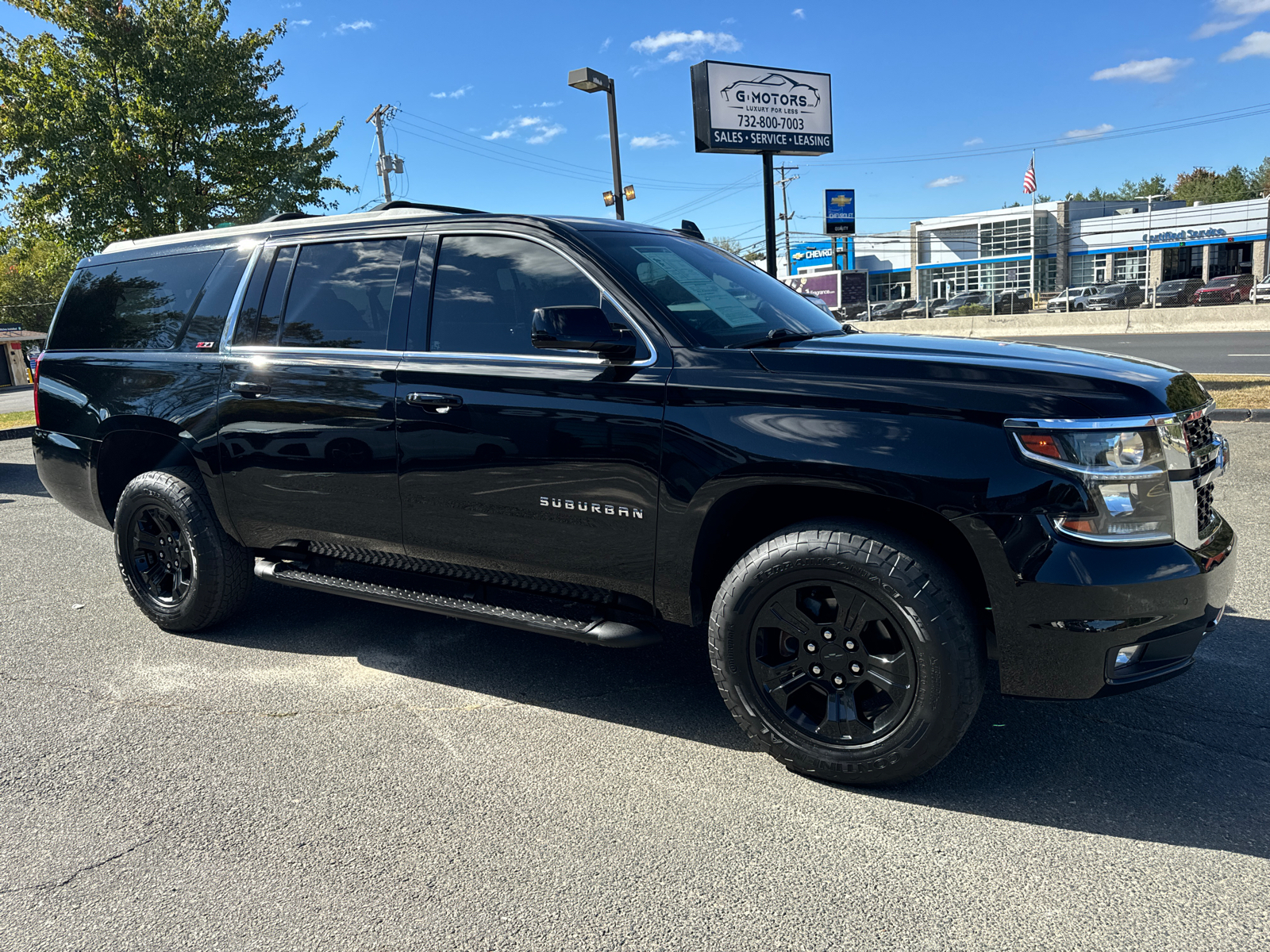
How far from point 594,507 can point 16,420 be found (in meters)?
18.1

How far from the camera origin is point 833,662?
9.79 ft

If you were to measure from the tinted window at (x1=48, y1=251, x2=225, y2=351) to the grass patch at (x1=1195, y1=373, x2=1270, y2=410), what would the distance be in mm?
→ 9020

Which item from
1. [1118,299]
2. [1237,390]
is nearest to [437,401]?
[1237,390]

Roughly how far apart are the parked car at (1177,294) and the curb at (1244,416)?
42.6 meters

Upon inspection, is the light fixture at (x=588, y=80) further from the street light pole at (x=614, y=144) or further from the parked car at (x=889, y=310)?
the parked car at (x=889, y=310)

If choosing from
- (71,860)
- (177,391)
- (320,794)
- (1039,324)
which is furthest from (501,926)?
(1039,324)

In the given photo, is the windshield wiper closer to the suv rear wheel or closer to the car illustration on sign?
the suv rear wheel

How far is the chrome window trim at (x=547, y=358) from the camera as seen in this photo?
3309 millimetres

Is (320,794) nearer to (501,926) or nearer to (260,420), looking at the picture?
(501,926)

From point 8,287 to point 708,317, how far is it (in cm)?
7087

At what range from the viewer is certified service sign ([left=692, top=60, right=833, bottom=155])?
18.6 metres

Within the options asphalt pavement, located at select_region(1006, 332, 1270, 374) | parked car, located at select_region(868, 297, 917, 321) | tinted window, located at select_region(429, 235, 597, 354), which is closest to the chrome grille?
tinted window, located at select_region(429, 235, 597, 354)

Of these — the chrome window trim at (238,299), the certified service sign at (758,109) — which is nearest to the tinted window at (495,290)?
the chrome window trim at (238,299)

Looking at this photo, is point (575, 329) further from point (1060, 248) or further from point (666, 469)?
point (1060, 248)
